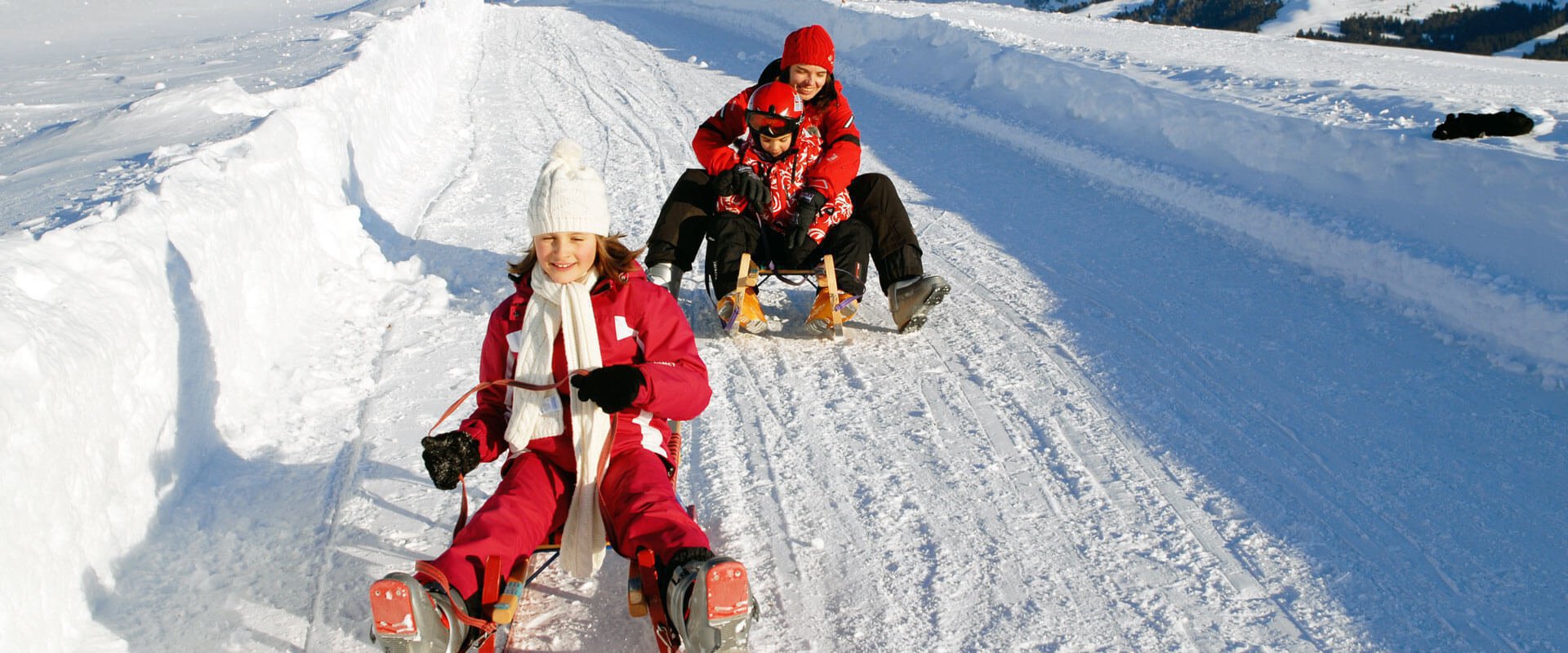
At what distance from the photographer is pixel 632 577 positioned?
7.85 feet

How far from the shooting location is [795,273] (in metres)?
4.63

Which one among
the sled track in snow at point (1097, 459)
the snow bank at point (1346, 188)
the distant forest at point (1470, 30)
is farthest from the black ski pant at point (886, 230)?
the distant forest at point (1470, 30)

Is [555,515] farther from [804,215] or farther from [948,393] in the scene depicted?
[804,215]

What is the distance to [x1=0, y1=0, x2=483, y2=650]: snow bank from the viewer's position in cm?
244

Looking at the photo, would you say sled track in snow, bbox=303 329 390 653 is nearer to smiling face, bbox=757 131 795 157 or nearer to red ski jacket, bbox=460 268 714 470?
red ski jacket, bbox=460 268 714 470

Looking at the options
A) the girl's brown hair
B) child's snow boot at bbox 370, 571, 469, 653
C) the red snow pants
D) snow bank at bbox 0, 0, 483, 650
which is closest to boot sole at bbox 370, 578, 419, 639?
child's snow boot at bbox 370, 571, 469, 653

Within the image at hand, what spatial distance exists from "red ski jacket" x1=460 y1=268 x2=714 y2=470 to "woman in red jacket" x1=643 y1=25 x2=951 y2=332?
1.86 metres

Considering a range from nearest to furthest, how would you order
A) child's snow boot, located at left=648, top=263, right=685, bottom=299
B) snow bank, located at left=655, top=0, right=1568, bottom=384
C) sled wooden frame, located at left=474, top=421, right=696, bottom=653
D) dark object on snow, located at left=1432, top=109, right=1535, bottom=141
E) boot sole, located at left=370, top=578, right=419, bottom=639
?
boot sole, located at left=370, top=578, right=419, bottom=639
sled wooden frame, located at left=474, top=421, right=696, bottom=653
snow bank, located at left=655, top=0, right=1568, bottom=384
child's snow boot, located at left=648, top=263, right=685, bottom=299
dark object on snow, located at left=1432, top=109, right=1535, bottom=141

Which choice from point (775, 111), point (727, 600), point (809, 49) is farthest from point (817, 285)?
point (727, 600)

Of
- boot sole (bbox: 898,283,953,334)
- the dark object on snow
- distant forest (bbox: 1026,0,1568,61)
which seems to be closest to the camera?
boot sole (bbox: 898,283,953,334)

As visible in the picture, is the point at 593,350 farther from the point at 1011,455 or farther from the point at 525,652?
the point at 1011,455

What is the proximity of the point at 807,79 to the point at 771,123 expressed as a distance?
0.32m

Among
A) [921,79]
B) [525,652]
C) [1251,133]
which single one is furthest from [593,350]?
[921,79]

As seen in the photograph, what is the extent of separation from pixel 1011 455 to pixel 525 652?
168 centimetres
